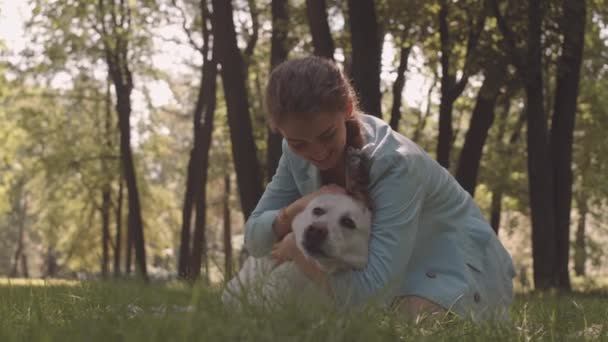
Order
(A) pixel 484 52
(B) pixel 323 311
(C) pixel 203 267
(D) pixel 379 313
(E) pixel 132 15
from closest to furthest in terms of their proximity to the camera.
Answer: (B) pixel 323 311
(D) pixel 379 313
(C) pixel 203 267
(A) pixel 484 52
(E) pixel 132 15

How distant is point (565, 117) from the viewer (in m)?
15.8

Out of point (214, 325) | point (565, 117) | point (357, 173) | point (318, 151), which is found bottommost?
point (214, 325)

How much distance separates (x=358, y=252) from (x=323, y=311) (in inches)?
44.7

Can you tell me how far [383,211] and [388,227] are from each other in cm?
11

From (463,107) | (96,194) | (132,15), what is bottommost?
(96,194)

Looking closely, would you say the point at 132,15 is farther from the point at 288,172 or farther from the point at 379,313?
the point at 379,313

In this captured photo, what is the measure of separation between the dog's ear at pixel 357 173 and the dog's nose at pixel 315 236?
369 millimetres

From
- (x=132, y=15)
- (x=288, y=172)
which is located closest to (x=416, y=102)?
(x=132, y=15)

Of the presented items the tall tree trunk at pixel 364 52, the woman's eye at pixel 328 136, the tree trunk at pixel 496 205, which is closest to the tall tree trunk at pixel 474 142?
the tall tree trunk at pixel 364 52

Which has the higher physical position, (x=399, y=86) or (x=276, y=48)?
(x=276, y=48)

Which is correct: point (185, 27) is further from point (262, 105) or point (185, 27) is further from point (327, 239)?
point (327, 239)

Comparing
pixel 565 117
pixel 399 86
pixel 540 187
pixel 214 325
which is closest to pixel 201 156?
pixel 399 86

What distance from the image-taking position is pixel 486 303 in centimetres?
472

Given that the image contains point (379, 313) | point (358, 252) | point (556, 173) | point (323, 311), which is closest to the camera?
point (323, 311)
